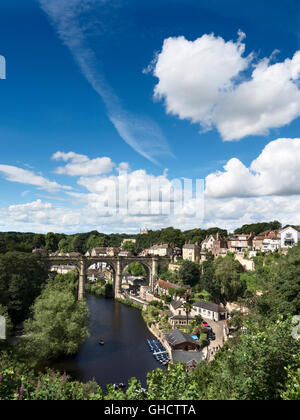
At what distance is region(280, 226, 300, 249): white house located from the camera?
44719 millimetres

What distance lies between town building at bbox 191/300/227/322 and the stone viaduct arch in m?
18.3

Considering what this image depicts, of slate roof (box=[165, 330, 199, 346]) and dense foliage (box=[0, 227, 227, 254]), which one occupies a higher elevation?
dense foliage (box=[0, 227, 227, 254])

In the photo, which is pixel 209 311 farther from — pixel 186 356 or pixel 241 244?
pixel 241 244

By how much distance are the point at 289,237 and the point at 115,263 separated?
108 ft

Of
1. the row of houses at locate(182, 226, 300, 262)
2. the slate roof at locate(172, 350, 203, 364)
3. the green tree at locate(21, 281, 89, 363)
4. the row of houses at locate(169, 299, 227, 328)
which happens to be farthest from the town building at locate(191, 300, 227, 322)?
the green tree at locate(21, 281, 89, 363)

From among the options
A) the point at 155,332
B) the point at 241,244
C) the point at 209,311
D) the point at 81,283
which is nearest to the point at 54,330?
the point at 155,332

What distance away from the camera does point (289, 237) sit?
45.4 m

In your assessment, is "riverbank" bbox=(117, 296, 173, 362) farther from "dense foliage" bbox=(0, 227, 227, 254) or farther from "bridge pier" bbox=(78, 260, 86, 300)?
"dense foliage" bbox=(0, 227, 227, 254)

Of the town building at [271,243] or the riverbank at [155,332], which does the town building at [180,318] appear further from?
the town building at [271,243]

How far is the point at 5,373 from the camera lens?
7941 mm

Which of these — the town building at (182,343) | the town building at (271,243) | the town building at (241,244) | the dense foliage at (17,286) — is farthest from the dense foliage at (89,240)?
the town building at (182,343)

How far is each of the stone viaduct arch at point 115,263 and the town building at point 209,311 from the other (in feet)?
60.1
